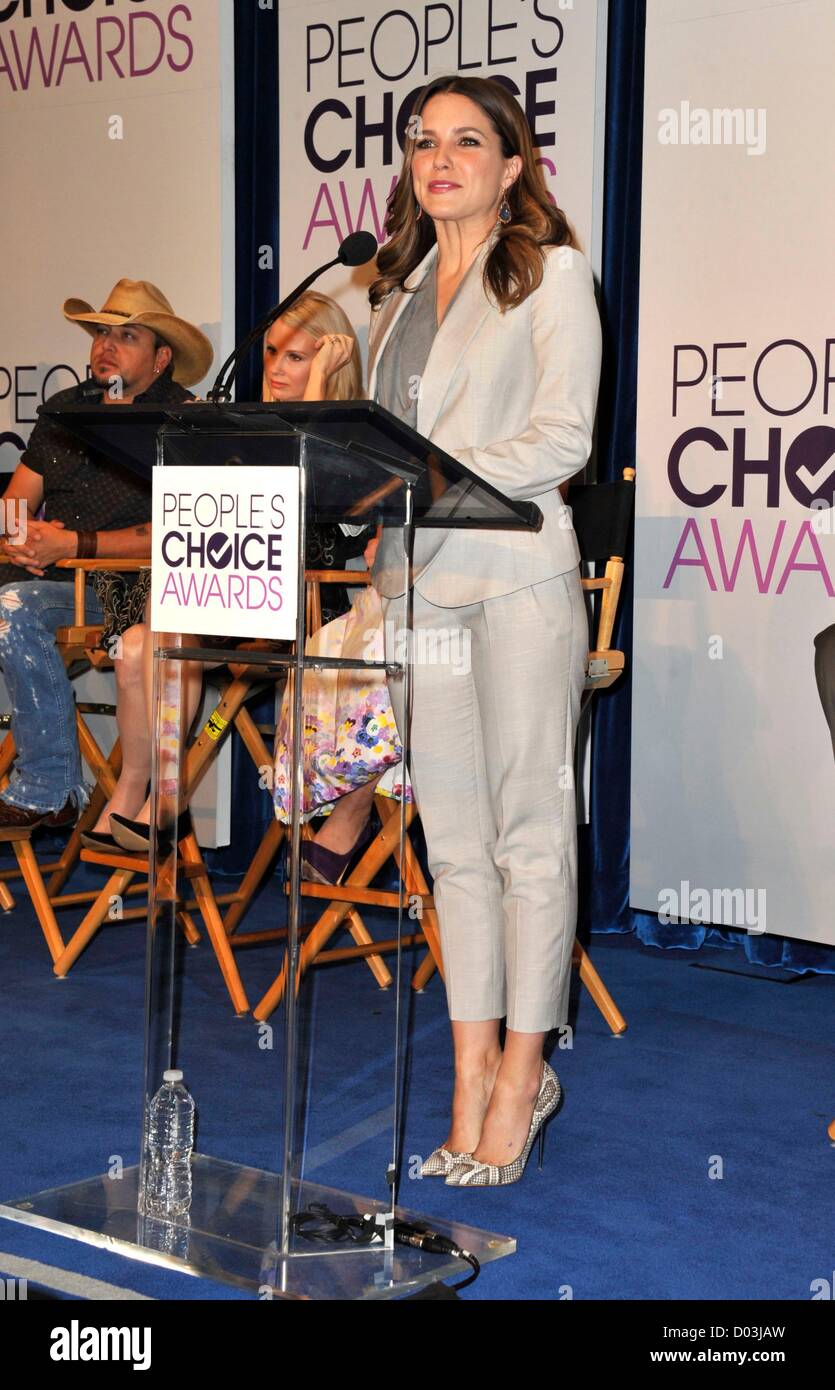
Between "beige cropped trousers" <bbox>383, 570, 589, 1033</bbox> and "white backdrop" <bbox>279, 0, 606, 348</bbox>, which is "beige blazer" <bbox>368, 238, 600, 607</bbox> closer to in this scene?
"beige cropped trousers" <bbox>383, 570, 589, 1033</bbox>

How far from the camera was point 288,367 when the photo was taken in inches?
157

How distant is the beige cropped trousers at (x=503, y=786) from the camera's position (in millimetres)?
2320

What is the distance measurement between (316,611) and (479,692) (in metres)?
0.38

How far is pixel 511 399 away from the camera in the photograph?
7.59ft

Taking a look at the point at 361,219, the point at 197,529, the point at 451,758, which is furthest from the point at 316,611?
the point at 361,219

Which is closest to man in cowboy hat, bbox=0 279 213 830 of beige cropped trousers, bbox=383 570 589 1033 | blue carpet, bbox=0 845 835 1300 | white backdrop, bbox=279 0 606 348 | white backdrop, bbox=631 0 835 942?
blue carpet, bbox=0 845 835 1300

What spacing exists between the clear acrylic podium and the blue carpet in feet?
0.06

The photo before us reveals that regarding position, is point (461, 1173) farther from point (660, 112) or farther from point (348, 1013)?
point (660, 112)

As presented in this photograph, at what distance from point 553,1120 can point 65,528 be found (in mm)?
2281

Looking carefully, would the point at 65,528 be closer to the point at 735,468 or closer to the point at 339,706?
the point at 735,468

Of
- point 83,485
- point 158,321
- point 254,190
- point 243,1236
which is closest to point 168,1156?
point 243,1236

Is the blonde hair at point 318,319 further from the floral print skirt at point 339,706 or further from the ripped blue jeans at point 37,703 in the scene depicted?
the floral print skirt at point 339,706

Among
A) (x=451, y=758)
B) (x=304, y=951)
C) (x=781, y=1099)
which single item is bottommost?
(x=781, y=1099)

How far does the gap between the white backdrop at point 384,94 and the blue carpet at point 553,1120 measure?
222 centimetres
